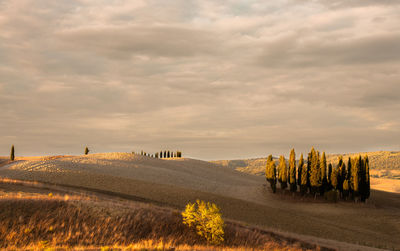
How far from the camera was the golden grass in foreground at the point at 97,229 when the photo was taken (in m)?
18.8

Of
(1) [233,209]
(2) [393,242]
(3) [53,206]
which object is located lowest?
(2) [393,242]

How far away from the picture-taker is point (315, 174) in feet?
227

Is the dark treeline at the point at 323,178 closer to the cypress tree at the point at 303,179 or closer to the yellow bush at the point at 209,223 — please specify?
the cypress tree at the point at 303,179

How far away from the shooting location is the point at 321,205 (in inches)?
2416

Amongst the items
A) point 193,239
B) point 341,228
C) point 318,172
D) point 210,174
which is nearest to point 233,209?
point 341,228

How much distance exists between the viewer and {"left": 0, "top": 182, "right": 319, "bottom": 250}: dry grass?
18.8m

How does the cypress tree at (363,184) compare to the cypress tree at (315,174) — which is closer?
the cypress tree at (315,174)

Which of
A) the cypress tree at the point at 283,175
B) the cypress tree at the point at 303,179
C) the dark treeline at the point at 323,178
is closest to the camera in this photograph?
the cypress tree at the point at 303,179

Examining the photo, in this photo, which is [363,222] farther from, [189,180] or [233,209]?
[189,180]

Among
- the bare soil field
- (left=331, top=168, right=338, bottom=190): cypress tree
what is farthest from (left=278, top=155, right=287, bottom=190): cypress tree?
(left=331, top=168, right=338, bottom=190): cypress tree

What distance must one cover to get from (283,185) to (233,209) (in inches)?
1339

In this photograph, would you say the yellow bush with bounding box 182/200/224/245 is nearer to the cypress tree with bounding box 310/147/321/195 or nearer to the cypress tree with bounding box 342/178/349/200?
the cypress tree with bounding box 310/147/321/195

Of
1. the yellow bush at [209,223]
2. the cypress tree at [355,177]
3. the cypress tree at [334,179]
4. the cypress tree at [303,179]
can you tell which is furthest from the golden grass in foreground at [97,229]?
the cypress tree at [355,177]

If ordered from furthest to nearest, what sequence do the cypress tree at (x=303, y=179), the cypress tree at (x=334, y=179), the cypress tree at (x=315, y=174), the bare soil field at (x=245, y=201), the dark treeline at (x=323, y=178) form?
the cypress tree at (x=334, y=179) < the dark treeline at (x=323, y=178) < the cypress tree at (x=303, y=179) < the cypress tree at (x=315, y=174) < the bare soil field at (x=245, y=201)
